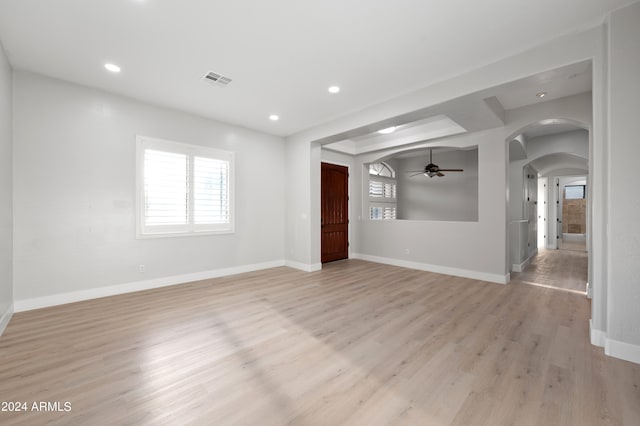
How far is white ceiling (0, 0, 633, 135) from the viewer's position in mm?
2275

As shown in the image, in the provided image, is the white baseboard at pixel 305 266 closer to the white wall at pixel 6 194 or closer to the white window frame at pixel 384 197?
the white window frame at pixel 384 197

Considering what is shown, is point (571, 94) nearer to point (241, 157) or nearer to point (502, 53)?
point (502, 53)

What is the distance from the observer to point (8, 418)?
1.60 m

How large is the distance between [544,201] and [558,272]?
→ 5.06 m

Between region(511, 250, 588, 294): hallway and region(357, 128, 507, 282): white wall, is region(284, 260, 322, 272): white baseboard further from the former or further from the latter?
region(511, 250, 588, 294): hallway

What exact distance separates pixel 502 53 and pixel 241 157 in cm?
445

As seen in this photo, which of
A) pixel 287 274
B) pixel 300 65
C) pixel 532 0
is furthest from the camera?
pixel 287 274

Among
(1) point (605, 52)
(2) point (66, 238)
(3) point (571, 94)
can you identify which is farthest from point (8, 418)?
(3) point (571, 94)

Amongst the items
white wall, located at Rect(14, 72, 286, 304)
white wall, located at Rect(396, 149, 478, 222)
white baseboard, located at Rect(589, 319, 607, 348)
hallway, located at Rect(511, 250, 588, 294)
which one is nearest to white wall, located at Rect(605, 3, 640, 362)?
white baseboard, located at Rect(589, 319, 607, 348)

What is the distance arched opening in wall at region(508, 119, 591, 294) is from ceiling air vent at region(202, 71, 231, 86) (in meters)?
4.81

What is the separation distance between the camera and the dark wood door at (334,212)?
654 cm

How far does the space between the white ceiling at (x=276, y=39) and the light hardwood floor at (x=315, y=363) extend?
9.84ft

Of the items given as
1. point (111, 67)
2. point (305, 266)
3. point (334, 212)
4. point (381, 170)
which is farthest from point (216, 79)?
point (381, 170)

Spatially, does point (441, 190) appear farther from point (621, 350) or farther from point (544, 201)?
point (621, 350)
